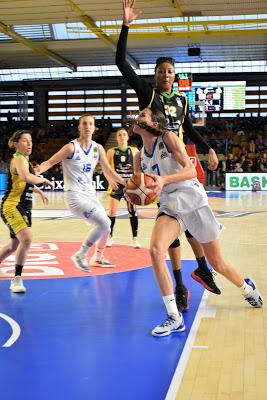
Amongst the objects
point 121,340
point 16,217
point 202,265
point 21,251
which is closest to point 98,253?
point 21,251

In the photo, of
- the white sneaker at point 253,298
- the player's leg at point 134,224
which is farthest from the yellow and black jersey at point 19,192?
the player's leg at point 134,224

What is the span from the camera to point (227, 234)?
10.9 metres

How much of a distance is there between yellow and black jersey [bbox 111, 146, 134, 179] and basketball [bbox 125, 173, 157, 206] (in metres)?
5.45

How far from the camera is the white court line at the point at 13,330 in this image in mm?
4466

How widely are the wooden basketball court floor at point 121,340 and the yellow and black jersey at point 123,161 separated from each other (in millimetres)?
2284

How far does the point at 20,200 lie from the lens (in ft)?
20.9

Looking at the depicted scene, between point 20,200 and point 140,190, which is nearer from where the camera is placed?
point 140,190

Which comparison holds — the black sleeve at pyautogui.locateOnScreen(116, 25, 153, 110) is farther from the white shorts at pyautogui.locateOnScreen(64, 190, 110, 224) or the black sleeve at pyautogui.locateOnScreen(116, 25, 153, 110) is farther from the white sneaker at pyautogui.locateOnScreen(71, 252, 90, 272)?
the white sneaker at pyautogui.locateOnScreen(71, 252, 90, 272)

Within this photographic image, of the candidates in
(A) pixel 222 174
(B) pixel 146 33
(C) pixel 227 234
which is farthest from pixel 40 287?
(A) pixel 222 174

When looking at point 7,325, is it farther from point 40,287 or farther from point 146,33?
point 146,33

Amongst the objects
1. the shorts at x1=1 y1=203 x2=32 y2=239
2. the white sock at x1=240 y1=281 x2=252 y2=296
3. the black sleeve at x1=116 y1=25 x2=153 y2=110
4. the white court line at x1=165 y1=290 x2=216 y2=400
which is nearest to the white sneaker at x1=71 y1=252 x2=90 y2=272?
the shorts at x1=1 y1=203 x2=32 y2=239

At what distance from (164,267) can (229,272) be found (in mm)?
827

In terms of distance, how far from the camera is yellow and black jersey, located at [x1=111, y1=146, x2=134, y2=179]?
32.8 ft

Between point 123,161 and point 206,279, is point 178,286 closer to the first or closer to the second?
point 206,279
